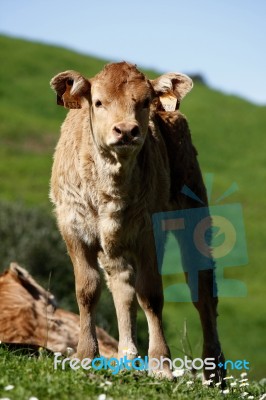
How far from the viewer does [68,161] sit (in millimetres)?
9250

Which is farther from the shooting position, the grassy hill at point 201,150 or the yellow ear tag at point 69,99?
the grassy hill at point 201,150

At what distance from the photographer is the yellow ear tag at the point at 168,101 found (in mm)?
9227

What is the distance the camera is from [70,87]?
9.05 m

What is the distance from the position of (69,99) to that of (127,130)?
1.30 m

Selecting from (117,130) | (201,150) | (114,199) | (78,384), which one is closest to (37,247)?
(114,199)

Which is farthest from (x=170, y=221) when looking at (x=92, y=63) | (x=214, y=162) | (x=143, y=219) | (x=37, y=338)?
(x=92, y=63)

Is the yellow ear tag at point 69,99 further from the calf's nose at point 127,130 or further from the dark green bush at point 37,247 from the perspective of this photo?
the dark green bush at point 37,247

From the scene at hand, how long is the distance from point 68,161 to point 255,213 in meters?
58.5

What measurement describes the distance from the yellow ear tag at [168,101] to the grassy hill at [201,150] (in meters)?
31.4

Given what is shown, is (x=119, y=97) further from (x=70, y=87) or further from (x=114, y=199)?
(x=114, y=199)

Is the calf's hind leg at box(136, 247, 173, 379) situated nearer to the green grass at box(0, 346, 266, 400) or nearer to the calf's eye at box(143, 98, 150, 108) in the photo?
the green grass at box(0, 346, 266, 400)

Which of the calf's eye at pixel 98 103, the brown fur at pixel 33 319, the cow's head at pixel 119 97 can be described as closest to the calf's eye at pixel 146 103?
the cow's head at pixel 119 97

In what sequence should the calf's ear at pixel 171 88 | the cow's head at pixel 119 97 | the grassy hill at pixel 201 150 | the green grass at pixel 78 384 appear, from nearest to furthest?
the green grass at pixel 78 384 < the cow's head at pixel 119 97 < the calf's ear at pixel 171 88 < the grassy hill at pixel 201 150

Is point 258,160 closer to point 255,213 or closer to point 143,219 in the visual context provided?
point 255,213
